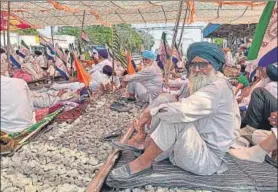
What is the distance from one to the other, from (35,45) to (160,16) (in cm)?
883

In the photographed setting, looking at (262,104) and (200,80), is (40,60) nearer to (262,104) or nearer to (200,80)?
(262,104)

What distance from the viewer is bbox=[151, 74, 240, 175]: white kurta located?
2.45 metres

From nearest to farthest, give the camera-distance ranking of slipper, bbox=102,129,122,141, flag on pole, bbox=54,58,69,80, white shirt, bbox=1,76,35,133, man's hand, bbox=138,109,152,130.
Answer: white shirt, bbox=1,76,35,133
man's hand, bbox=138,109,152,130
slipper, bbox=102,129,122,141
flag on pole, bbox=54,58,69,80

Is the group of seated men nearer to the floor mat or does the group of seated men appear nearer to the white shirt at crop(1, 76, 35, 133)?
the floor mat

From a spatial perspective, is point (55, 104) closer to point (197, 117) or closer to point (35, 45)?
point (197, 117)

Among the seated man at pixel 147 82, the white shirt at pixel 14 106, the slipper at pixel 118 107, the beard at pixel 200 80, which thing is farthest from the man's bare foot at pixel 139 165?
the seated man at pixel 147 82

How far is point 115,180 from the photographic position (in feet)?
8.47

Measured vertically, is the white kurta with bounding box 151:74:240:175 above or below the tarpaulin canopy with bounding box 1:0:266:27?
below

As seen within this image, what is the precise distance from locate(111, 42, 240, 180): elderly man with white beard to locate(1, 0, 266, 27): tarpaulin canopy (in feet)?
15.8

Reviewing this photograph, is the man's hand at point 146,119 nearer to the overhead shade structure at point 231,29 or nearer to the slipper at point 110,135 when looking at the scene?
the slipper at point 110,135

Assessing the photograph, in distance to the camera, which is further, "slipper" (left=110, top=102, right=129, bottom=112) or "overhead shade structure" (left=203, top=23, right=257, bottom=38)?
"overhead shade structure" (left=203, top=23, right=257, bottom=38)

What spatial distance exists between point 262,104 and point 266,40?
1.45 metres

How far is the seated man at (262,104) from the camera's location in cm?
344

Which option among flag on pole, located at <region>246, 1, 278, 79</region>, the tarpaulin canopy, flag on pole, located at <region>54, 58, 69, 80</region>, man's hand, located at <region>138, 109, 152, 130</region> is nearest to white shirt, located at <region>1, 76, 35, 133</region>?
man's hand, located at <region>138, 109, 152, 130</region>
